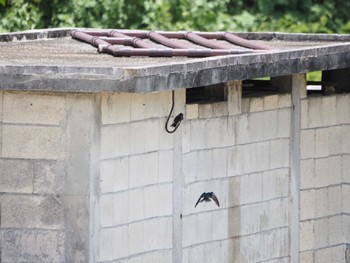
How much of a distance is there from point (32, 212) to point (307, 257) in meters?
3.03

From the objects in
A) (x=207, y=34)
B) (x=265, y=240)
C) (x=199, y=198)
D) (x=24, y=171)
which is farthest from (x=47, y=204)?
(x=207, y=34)

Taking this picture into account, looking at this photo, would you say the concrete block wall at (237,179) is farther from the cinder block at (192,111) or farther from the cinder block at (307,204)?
the cinder block at (307,204)

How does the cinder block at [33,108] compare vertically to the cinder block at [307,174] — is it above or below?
below

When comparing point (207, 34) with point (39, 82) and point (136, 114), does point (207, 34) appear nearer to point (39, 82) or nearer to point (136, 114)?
point (136, 114)

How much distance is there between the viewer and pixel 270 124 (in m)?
9.97

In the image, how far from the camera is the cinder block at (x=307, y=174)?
10289 millimetres

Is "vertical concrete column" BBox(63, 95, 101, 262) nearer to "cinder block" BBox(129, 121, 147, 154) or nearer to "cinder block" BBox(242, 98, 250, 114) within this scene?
"cinder block" BBox(129, 121, 147, 154)

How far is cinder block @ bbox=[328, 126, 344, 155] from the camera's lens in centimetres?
1055

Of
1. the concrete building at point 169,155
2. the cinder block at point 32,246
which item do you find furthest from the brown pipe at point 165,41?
the cinder block at point 32,246

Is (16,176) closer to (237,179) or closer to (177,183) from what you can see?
(177,183)

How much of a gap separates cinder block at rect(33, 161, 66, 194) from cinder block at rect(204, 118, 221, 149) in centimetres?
150

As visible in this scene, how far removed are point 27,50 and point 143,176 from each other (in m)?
1.56

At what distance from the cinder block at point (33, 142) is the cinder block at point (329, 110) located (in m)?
3.06

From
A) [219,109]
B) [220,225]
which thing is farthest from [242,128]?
[220,225]
